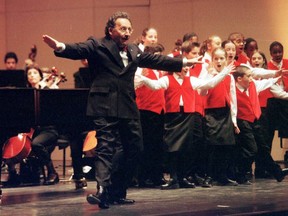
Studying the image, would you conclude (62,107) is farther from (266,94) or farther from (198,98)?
(266,94)

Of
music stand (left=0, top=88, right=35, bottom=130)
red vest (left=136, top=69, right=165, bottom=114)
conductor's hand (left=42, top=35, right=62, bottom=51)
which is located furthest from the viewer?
red vest (left=136, top=69, right=165, bottom=114)

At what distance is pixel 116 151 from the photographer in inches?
288

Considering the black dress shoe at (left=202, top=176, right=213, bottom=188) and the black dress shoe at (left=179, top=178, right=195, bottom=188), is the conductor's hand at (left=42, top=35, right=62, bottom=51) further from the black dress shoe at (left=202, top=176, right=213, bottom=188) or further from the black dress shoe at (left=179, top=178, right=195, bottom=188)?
the black dress shoe at (left=202, top=176, right=213, bottom=188)

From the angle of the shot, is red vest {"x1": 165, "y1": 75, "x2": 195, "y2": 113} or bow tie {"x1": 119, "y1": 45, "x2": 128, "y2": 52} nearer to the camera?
bow tie {"x1": 119, "y1": 45, "x2": 128, "y2": 52}

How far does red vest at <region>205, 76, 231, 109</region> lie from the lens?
29.0ft

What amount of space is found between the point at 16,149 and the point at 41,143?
311 millimetres

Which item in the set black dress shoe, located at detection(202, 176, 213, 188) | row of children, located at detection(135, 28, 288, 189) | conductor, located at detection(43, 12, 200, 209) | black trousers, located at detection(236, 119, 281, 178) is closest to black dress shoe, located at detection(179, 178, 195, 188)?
row of children, located at detection(135, 28, 288, 189)

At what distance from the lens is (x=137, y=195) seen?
822 cm

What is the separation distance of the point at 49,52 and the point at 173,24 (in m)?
2.25

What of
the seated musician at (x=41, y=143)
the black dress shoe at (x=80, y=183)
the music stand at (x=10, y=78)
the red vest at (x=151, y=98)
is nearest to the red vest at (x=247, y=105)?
the red vest at (x=151, y=98)

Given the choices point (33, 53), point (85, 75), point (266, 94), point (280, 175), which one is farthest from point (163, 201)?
point (33, 53)

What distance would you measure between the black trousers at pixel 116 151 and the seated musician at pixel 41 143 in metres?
2.10

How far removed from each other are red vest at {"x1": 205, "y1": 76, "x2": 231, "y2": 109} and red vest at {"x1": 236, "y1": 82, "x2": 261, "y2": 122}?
32 centimetres

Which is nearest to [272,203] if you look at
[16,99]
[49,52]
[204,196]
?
[204,196]
